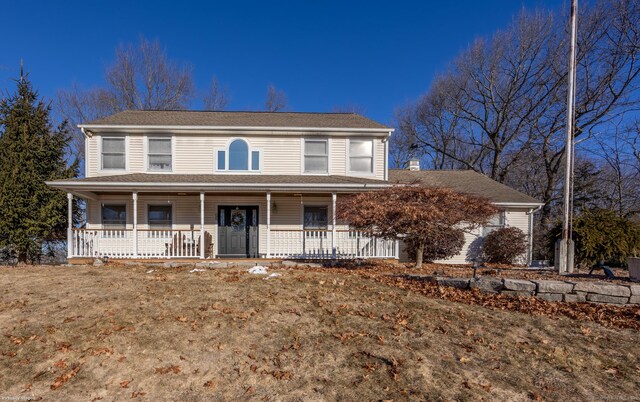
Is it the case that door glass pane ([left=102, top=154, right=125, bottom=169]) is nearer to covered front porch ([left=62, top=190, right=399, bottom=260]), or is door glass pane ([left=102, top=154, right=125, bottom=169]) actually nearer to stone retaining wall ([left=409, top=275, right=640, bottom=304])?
covered front porch ([left=62, top=190, right=399, bottom=260])

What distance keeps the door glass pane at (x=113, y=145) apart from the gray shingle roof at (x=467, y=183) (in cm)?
1091

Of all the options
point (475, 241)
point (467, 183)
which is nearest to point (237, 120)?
point (467, 183)

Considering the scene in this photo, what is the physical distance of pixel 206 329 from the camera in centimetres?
459

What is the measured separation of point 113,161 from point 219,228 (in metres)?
4.89

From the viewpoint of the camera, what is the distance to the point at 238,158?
12953 mm

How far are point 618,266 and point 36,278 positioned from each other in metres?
19.1

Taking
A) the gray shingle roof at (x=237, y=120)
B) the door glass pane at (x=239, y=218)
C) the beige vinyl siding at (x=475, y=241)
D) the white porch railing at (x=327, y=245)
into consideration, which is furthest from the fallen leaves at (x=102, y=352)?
the beige vinyl siding at (x=475, y=241)

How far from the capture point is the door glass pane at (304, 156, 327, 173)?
13.1 metres

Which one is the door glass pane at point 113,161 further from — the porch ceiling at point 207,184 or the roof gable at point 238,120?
the roof gable at point 238,120

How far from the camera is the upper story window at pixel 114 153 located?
12664mm

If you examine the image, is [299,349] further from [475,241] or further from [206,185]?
[475,241]

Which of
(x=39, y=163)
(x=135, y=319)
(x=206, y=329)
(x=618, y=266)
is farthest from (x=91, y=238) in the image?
(x=618, y=266)

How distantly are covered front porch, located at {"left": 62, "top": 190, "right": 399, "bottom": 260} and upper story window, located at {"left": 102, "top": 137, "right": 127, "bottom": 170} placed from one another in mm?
1140

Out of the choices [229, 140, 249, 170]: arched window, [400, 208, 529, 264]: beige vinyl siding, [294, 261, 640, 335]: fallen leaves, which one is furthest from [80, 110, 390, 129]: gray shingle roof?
[294, 261, 640, 335]: fallen leaves
